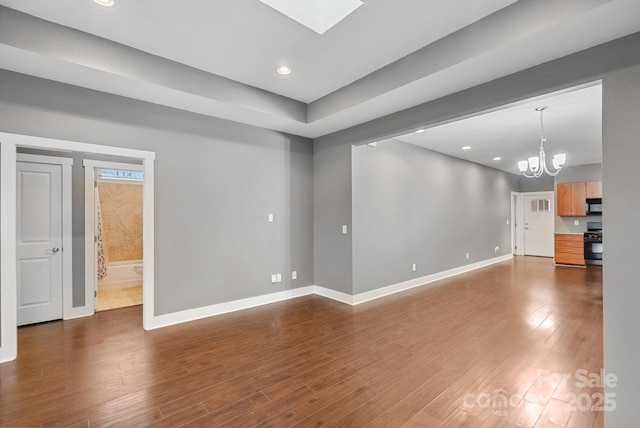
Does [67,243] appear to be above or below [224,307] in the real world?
above

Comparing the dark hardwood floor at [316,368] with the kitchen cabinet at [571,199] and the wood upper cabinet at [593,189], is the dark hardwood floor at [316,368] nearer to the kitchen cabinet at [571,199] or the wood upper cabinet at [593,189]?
the kitchen cabinet at [571,199]

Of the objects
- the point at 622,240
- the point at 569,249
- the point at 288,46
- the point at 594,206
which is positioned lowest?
the point at 569,249

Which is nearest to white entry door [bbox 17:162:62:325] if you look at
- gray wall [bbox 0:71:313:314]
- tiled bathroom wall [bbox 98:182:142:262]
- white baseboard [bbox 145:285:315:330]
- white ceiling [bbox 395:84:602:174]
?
gray wall [bbox 0:71:313:314]

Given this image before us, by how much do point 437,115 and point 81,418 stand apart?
419 centimetres

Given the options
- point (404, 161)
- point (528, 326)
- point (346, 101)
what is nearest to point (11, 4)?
point (346, 101)

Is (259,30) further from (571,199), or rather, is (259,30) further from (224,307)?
(571,199)

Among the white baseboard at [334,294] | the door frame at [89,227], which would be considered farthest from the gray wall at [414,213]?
the door frame at [89,227]

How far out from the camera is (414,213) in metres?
5.83

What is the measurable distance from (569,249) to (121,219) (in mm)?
11266

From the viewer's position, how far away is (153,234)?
3.61 meters

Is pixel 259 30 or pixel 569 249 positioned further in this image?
pixel 569 249

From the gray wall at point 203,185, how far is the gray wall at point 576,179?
7.76 meters

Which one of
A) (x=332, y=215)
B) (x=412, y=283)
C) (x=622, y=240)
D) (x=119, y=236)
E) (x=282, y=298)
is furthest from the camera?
(x=119, y=236)

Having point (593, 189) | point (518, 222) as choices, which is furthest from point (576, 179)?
point (518, 222)
